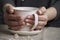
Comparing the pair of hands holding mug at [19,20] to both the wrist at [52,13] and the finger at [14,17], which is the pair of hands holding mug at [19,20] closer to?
the finger at [14,17]

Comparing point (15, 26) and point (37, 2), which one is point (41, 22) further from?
point (37, 2)

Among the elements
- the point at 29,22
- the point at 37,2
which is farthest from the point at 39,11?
the point at 37,2

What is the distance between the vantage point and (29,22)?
83cm

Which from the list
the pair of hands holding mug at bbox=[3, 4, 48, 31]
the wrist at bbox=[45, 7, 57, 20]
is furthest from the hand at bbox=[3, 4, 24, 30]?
the wrist at bbox=[45, 7, 57, 20]

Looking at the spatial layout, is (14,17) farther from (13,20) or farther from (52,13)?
(52,13)

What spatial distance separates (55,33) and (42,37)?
0.12m

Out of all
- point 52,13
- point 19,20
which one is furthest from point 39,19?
point 52,13

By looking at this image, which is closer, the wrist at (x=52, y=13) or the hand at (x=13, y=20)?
the hand at (x=13, y=20)

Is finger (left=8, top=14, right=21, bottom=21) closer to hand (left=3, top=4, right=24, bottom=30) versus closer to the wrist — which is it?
hand (left=3, top=4, right=24, bottom=30)

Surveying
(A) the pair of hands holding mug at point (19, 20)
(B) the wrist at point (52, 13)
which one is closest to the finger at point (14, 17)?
(A) the pair of hands holding mug at point (19, 20)

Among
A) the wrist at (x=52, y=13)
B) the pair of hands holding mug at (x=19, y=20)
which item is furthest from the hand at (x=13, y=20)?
the wrist at (x=52, y=13)

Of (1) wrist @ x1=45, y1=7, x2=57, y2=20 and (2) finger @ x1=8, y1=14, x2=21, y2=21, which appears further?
(1) wrist @ x1=45, y1=7, x2=57, y2=20

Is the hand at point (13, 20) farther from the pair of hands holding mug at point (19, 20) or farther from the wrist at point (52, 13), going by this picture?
the wrist at point (52, 13)

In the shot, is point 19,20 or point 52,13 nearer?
point 19,20
